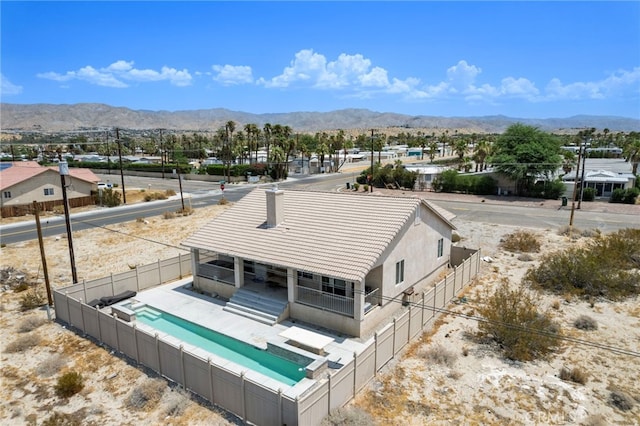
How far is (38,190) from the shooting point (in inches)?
1939

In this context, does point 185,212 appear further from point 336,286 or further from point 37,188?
point 336,286

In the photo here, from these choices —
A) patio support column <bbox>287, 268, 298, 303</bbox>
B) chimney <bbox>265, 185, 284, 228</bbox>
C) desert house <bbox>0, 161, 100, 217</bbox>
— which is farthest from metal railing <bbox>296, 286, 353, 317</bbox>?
desert house <bbox>0, 161, 100, 217</bbox>

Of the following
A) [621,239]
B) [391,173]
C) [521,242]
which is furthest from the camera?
[391,173]

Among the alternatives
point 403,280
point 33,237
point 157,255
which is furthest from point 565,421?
point 33,237

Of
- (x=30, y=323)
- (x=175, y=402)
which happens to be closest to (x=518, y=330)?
(x=175, y=402)

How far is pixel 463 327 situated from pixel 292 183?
58.7m

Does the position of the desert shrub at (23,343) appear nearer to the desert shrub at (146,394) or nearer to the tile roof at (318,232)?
the desert shrub at (146,394)

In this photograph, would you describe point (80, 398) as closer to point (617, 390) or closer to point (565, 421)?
point (565, 421)

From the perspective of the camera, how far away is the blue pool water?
618 inches

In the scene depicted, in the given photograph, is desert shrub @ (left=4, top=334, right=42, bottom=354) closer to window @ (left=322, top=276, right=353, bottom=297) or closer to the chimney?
A: the chimney

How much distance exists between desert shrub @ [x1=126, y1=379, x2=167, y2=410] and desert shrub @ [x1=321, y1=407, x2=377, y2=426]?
5778 mm

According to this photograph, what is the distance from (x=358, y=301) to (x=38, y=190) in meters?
47.1

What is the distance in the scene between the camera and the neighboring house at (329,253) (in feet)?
60.2

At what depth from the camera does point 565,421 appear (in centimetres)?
1239
